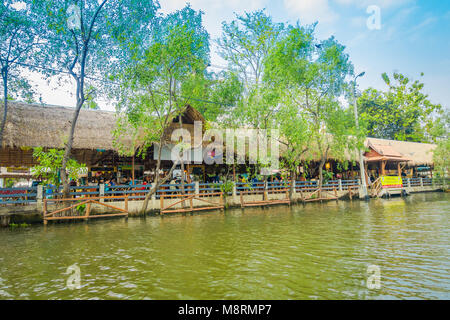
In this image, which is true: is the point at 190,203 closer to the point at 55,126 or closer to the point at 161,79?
the point at 161,79

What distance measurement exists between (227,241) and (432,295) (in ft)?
14.7

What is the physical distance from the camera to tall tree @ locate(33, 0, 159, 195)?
36.4 feet

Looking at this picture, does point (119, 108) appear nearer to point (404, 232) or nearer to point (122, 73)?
point (122, 73)

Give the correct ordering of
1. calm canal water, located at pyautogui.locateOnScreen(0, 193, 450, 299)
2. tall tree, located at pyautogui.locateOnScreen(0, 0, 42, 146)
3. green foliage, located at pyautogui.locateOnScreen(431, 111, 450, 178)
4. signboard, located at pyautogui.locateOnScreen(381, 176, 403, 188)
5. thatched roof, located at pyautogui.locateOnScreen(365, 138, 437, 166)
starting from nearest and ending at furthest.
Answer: calm canal water, located at pyautogui.locateOnScreen(0, 193, 450, 299) → tall tree, located at pyautogui.locateOnScreen(0, 0, 42, 146) → signboard, located at pyautogui.locateOnScreen(381, 176, 403, 188) → green foliage, located at pyautogui.locateOnScreen(431, 111, 450, 178) → thatched roof, located at pyautogui.locateOnScreen(365, 138, 437, 166)

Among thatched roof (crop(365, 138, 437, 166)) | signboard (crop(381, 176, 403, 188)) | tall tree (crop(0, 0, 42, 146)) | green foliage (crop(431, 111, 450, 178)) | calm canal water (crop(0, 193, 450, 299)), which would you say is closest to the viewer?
calm canal water (crop(0, 193, 450, 299))

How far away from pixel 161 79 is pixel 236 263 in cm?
1027

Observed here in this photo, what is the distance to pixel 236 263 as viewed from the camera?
5.16m

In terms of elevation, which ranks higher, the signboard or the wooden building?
the wooden building

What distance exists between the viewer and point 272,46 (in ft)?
56.1

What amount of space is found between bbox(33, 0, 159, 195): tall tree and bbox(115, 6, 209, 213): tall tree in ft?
2.80

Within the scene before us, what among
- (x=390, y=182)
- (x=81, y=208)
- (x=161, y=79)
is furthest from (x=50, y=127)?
(x=390, y=182)

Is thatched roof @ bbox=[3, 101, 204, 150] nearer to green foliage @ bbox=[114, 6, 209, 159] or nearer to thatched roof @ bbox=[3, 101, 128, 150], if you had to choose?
thatched roof @ bbox=[3, 101, 128, 150]

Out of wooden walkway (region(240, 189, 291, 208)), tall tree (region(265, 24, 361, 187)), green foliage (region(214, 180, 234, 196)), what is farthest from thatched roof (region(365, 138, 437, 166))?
green foliage (region(214, 180, 234, 196))
